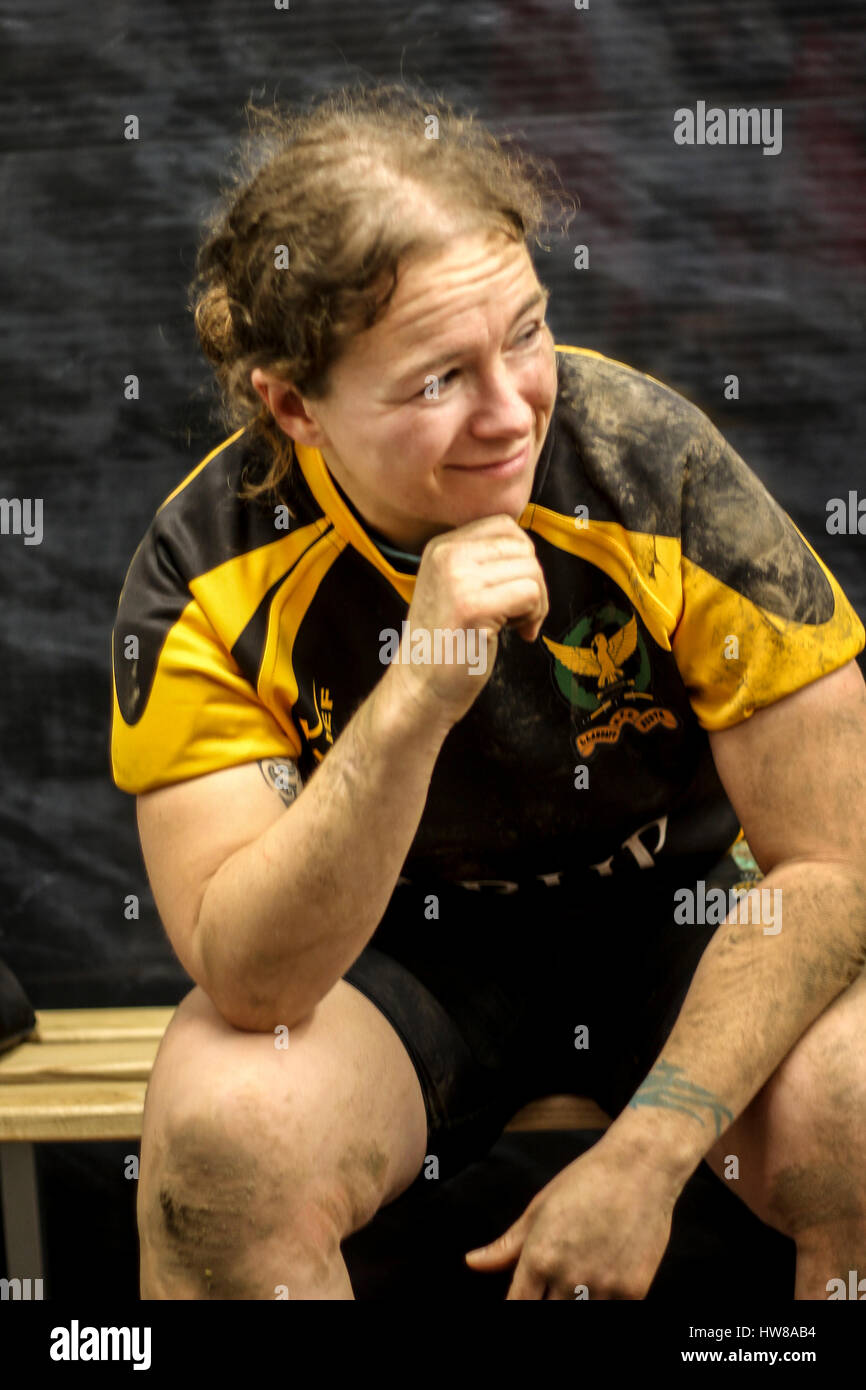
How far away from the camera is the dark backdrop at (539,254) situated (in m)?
1.57

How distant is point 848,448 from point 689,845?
67 centimetres

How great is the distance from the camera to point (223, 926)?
2.88 ft

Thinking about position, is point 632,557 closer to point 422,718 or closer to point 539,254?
point 422,718

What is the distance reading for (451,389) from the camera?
867 millimetres

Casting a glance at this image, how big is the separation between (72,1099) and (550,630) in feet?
2.03

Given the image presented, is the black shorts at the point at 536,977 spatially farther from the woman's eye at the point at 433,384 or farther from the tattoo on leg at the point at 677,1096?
the woman's eye at the point at 433,384

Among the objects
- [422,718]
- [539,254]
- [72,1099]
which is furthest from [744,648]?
[539,254]

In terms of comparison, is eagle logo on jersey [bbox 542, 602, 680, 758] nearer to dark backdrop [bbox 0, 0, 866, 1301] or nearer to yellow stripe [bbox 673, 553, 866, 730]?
yellow stripe [bbox 673, 553, 866, 730]

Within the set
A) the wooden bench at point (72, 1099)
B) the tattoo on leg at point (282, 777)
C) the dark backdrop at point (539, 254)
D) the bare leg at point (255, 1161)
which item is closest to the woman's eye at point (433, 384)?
the tattoo on leg at point (282, 777)

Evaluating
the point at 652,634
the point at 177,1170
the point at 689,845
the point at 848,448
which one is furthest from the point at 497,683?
the point at 848,448

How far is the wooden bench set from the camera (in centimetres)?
123

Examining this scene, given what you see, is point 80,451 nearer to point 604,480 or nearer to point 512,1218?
point 604,480
